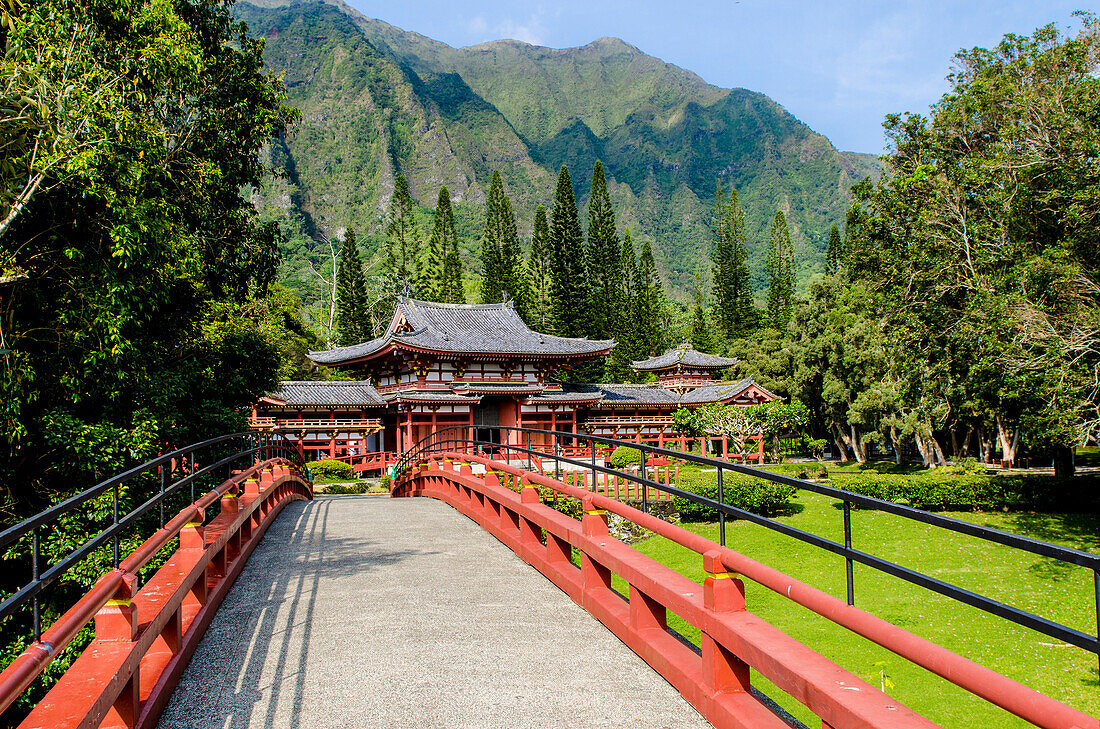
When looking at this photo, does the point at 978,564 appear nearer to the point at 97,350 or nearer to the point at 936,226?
the point at 936,226

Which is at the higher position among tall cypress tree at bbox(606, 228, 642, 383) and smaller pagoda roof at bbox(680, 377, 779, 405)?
tall cypress tree at bbox(606, 228, 642, 383)

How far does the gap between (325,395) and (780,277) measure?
50288mm

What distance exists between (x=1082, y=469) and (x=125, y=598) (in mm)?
39376

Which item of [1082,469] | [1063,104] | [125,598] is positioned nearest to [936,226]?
[1063,104]

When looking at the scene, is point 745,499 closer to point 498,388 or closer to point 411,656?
point 498,388

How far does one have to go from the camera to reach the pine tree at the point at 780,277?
6367 centimetres

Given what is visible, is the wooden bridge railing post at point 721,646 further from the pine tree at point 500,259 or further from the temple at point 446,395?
the pine tree at point 500,259

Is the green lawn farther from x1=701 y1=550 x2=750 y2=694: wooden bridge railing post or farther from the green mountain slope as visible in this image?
the green mountain slope

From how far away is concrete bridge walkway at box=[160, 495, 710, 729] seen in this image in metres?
3.78

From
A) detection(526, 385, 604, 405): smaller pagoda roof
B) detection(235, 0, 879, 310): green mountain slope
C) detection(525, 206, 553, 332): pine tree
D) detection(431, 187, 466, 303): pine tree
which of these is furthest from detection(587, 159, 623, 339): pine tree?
detection(235, 0, 879, 310): green mountain slope

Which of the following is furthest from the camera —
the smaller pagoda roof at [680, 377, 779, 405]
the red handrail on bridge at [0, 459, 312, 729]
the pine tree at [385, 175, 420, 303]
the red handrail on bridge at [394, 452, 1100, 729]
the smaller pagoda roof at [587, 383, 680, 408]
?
the pine tree at [385, 175, 420, 303]

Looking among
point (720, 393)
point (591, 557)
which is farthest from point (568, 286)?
point (591, 557)

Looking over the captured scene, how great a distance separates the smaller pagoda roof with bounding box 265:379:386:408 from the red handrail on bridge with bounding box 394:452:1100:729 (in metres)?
27.4

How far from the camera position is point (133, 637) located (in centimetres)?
355
